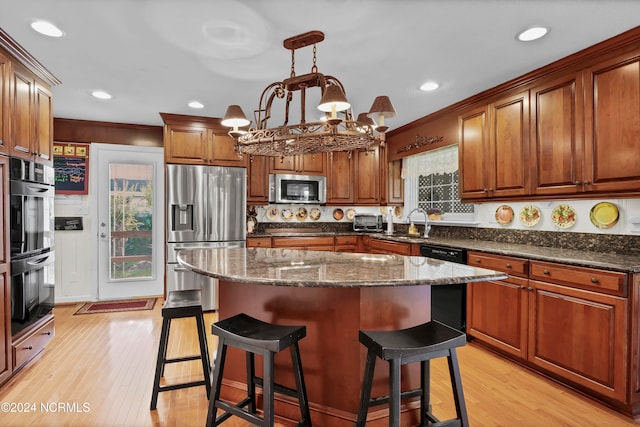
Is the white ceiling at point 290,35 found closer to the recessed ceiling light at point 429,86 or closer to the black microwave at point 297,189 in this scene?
the recessed ceiling light at point 429,86

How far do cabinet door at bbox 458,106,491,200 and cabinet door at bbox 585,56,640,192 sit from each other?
93 centimetres

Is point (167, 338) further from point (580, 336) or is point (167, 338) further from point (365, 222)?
point (365, 222)

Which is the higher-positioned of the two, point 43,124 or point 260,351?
point 43,124

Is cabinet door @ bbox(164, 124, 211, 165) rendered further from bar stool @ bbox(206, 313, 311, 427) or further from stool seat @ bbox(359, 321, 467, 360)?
stool seat @ bbox(359, 321, 467, 360)

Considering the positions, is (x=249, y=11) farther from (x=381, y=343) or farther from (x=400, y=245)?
(x=400, y=245)

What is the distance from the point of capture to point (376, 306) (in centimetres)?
188

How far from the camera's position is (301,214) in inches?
211

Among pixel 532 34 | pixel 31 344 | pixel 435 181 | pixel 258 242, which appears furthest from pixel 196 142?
pixel 532 34

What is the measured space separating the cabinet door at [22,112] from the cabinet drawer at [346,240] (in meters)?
3.46

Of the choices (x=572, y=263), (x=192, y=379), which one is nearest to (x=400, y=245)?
(x=572, y=263)

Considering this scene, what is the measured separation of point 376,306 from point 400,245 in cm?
226

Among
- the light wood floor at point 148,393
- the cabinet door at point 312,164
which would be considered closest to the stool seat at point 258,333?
the light wood floor at point 148,393

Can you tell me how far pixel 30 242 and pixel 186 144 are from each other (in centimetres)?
201

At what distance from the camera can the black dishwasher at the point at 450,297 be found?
3.21m
